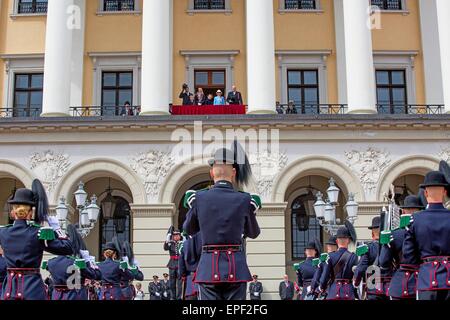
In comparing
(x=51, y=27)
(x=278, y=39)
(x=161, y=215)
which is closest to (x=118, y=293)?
(x=161, y=215)

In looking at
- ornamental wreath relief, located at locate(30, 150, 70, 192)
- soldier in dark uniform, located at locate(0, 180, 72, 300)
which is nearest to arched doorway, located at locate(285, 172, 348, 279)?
ornamental wreath relief, located at locate(30, 150, 70, 192)

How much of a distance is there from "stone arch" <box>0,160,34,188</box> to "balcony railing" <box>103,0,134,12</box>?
9.28 metres

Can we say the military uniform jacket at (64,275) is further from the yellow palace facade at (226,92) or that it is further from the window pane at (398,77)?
the window pane at (398,77)

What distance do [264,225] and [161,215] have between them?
4.05 metres

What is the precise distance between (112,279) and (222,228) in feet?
25.9

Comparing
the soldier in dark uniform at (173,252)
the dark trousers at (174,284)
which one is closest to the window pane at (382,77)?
the dark trousers at (174,284)

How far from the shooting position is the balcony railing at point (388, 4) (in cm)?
3666

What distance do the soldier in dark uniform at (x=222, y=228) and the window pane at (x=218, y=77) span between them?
27.3 meters

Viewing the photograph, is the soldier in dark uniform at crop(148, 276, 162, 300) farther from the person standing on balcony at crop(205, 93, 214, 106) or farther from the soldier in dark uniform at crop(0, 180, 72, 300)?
the soldier in dark uniform at crop(0, 180, 72, 300)

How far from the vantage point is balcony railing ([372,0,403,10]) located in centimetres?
3666

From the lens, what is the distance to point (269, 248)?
Answer: 101ft

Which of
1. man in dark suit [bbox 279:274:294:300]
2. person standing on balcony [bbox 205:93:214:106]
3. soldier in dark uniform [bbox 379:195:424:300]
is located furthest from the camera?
person standing on balcony [bbox 205:93:214:106]

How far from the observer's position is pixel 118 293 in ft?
53.5
